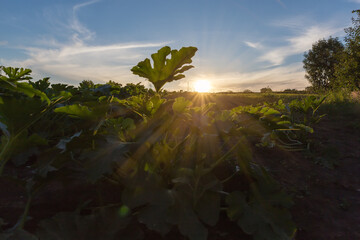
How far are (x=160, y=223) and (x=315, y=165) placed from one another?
7.70 ft

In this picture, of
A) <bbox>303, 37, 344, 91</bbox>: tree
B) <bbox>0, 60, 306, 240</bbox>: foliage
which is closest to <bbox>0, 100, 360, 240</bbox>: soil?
<bbox>0, 60, 306, 240</bbox>: foliage

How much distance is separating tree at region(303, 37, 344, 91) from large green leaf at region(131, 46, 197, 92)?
117ft

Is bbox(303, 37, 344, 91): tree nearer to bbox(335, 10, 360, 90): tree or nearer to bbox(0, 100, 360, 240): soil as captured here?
bbox(335, 10, 360, 90): tree

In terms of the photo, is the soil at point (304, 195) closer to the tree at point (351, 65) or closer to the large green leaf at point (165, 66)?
the large green leaf at point (165, 66)

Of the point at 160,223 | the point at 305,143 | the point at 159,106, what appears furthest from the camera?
the point at 305,143

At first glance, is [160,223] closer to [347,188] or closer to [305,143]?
[347,188]

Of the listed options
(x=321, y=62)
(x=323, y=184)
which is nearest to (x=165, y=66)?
(x=323, y=184)

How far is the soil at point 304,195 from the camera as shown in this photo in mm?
1569

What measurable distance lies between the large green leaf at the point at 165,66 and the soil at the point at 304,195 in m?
0.82

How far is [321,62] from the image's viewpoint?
108 ft

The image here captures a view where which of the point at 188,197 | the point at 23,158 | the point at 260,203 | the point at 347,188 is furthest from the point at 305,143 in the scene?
the point at 23,158

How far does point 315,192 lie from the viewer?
2.18 meters

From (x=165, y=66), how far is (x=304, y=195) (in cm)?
169

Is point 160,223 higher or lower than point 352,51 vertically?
lower
